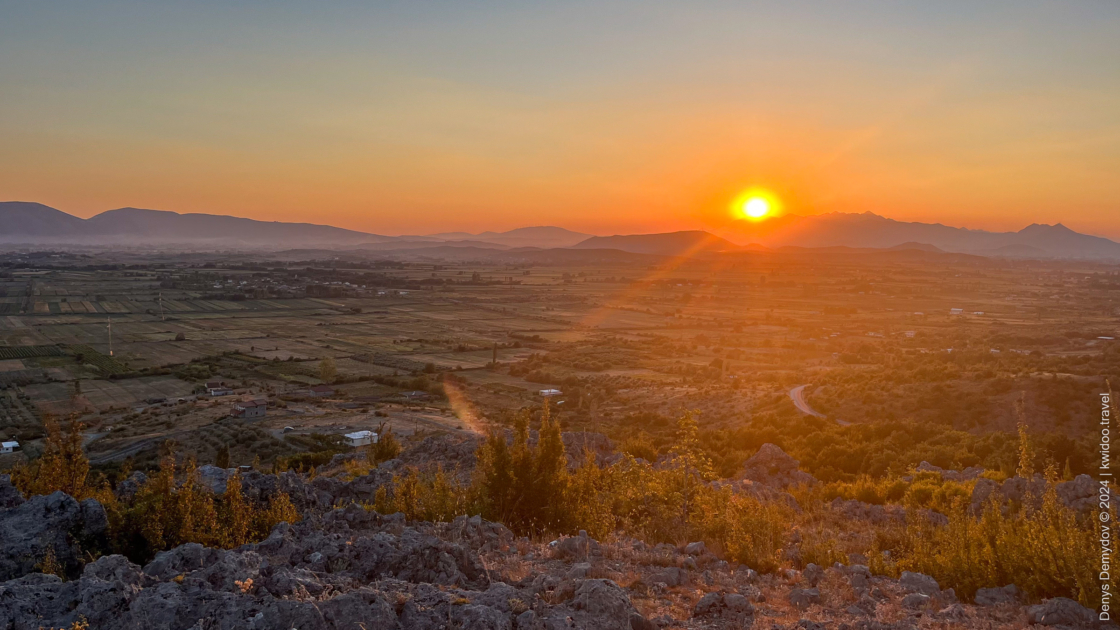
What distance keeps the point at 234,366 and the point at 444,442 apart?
172ft

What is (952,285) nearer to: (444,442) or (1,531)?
(444,442)

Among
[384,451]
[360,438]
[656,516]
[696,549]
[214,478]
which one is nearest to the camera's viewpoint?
[696,549]

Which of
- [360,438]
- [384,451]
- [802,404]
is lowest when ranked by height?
[360,438]

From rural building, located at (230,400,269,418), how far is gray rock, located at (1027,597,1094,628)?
146ft

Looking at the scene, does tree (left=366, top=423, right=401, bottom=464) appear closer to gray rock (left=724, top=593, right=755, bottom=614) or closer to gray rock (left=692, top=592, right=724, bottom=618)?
gray rock (left=692, top=592, right=724, bottom=618)

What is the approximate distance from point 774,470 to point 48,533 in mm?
16728

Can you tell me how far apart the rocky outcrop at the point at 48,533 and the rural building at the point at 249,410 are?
38288 mm

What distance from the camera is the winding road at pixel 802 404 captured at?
30252 millimetres

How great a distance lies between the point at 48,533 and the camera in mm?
6691

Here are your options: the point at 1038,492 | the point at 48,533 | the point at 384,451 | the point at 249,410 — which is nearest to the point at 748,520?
the point at 1038,492

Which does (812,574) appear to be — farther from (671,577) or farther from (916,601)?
(671,577)

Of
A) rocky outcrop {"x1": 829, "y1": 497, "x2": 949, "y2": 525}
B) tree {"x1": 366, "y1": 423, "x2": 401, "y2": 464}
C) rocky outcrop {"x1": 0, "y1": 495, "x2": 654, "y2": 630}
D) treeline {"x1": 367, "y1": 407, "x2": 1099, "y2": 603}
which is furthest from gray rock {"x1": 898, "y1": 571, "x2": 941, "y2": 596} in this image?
tree {"x1": 366, "y1": 423, "x2": 401, "y2": 464}

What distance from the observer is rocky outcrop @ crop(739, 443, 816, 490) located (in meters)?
17.2

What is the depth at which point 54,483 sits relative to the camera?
9.55 metres
